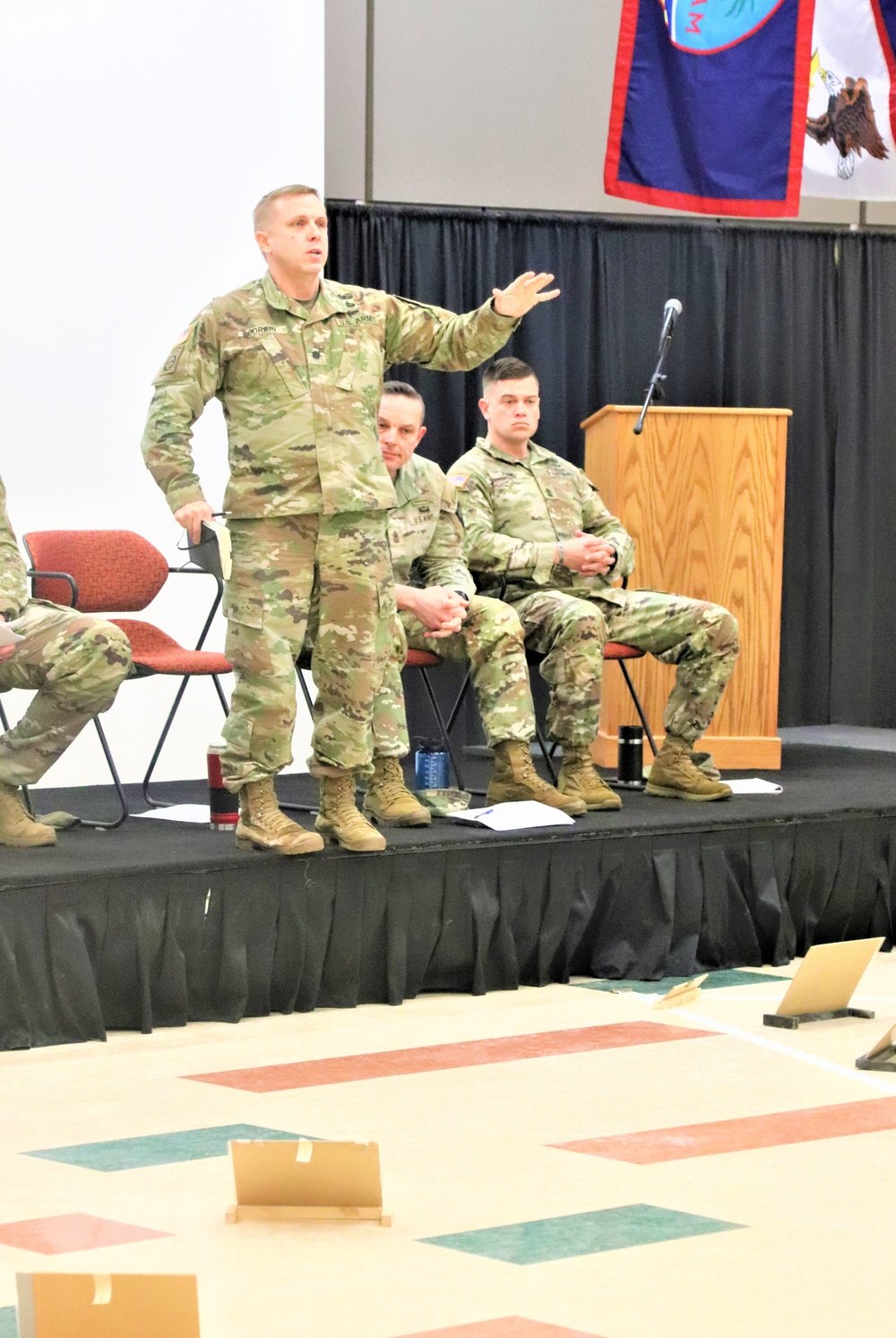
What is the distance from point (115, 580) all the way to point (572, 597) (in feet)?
4.18

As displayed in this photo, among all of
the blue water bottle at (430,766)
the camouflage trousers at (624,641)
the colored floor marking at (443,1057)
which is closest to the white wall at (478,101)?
the camouflage trousers at (624,641)

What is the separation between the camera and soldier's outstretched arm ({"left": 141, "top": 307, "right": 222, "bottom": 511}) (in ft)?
12.0

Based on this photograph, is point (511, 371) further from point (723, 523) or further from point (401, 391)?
point (723, 523)

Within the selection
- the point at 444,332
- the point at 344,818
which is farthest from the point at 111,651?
the point at 444,332

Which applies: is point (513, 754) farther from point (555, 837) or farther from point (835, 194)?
point (835, 194)

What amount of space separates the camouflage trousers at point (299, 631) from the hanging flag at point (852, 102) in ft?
11.4

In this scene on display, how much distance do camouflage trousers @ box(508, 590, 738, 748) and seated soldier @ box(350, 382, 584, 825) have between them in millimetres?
179

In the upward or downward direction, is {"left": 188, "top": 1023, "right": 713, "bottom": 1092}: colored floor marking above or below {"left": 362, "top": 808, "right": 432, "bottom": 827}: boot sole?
below

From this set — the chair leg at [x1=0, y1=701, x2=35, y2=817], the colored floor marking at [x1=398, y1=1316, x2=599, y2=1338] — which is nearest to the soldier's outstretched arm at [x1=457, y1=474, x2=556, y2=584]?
the chair leg at [x1=0, y1=701, x2=35, y2=817]

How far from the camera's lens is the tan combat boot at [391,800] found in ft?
13.5

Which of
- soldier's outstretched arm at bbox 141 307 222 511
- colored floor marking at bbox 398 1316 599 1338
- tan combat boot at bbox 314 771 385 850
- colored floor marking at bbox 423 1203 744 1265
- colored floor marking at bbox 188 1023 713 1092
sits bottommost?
colored floor marking at bbox 188 1023 713 1092

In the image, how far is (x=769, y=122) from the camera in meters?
6.38

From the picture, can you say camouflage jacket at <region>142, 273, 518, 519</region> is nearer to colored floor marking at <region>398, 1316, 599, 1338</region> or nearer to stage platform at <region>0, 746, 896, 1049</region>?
stage platform at <region>0, 746, 896, 1049</region>

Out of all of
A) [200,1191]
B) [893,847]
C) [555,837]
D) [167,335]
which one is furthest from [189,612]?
[200,1191]
